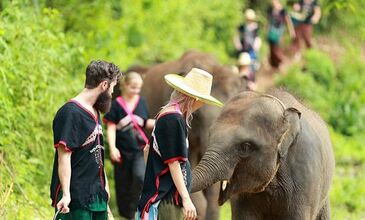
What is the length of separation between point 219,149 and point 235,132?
23 centimetres

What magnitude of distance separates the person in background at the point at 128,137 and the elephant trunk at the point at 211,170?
12.9ft

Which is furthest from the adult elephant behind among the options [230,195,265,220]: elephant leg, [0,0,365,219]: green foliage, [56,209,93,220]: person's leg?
[56,209,93,220]: person's leg

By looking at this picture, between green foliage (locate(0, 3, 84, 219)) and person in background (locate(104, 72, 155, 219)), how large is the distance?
780 mm

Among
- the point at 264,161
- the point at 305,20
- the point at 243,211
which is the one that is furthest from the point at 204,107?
the point at 305,20

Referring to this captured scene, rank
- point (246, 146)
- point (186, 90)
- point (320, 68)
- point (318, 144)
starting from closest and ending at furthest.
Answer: point (186, 90)
point (246, 146)
point (318, 144)
point (320, 68)

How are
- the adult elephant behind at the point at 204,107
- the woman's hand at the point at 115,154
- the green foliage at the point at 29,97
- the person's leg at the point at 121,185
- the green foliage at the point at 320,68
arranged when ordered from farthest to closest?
the green foliage at the point at 320,68 → the person's leg at the point at 121,185 → the adult elephant behind at the point at 204,107 → the woman's hand at the point at 115,154 → the green foliage at the point at 29,97

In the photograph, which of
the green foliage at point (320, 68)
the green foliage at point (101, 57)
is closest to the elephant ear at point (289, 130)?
the green foliage at point (101, 57)

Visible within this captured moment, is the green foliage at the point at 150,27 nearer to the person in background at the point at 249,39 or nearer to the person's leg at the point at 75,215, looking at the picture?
the person in background at the point at 249,39

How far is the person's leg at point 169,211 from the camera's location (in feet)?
28.6

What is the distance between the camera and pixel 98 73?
8.49 meters

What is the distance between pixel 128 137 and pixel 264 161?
14.3 ft

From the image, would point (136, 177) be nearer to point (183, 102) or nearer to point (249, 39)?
point (183, 102)

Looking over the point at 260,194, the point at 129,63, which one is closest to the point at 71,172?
the point at 260,194

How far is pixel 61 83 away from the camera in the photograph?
14250mm
